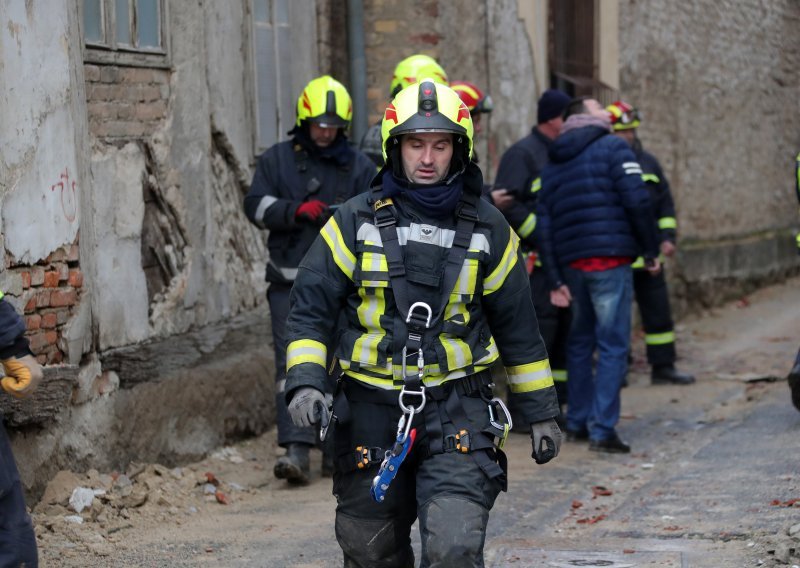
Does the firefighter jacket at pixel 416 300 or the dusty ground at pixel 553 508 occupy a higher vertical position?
the firefighter jacket at pixel 416 300

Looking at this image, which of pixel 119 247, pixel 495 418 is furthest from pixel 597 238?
pixel 495 418

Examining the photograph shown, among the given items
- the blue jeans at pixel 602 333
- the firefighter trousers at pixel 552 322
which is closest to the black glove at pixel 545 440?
the blue jeans at pixel 602 333

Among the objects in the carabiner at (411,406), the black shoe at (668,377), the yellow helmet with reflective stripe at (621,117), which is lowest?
the black shoe at (668,377)

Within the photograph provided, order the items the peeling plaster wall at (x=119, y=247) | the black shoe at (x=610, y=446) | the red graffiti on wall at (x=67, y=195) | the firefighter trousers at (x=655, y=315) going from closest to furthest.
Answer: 1. the red graffiti on wall at (x=67, y=195)
2. the peeling plaster wall at (x=119, y=247)
3. the black shoe at (x=610, y=446)
4. the firefighter trousers at (x=655, y=315)

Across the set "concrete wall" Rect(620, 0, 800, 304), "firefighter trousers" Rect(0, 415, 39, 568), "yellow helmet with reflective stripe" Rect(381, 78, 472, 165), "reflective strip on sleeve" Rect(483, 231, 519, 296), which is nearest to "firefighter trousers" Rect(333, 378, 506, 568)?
"reflective strip on sleeve" Rect(483, 231, 519, 296)

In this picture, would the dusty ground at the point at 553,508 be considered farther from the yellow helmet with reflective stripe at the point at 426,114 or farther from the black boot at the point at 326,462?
the yellow helmet with reflective stripe at the point at 426,114

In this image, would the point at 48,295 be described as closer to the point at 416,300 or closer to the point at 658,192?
the point at 416,300

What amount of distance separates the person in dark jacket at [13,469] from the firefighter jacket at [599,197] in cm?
392

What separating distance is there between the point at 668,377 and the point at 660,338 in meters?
0.33

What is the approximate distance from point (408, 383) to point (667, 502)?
2909 mm

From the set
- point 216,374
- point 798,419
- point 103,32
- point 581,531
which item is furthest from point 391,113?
point 798,419

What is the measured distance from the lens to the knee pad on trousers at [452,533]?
4.00 m

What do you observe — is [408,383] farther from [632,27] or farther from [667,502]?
[632,27]

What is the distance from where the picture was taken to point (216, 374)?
7.87 metres
